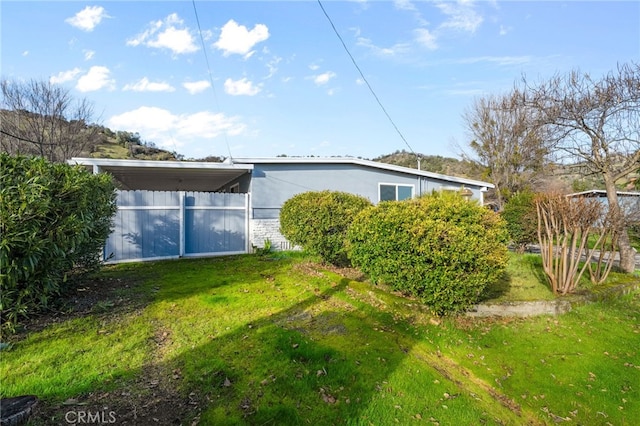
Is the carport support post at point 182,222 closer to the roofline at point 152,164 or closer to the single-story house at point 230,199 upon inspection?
the single-story house at point 230,199

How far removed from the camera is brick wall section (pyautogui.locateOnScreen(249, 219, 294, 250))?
11062mm

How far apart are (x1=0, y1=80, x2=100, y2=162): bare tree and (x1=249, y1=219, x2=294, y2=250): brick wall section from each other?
14.7m

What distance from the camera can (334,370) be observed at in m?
3.44

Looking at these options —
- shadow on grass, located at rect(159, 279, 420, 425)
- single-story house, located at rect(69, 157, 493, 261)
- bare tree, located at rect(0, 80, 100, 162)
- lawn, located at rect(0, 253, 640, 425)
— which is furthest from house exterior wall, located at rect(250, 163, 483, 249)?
bare tree, located at rect(0, 80, 100, 162)

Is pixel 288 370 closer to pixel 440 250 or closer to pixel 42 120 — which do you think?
pixel 440 250

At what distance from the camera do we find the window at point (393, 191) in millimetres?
13156

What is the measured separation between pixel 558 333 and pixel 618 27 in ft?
32.4

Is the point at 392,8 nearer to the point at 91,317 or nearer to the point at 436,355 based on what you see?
the point at 436,355

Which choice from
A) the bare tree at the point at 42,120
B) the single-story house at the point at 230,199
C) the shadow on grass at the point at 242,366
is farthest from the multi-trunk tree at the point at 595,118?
the bare tree at the point at 42,120

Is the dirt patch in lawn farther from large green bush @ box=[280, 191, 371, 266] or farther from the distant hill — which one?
the distant hill

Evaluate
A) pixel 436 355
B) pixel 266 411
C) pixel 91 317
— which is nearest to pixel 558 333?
pixel 436 355

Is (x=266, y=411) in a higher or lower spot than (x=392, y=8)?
lower

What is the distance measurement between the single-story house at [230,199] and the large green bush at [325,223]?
10.4 ft

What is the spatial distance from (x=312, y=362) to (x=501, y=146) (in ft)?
70.5
